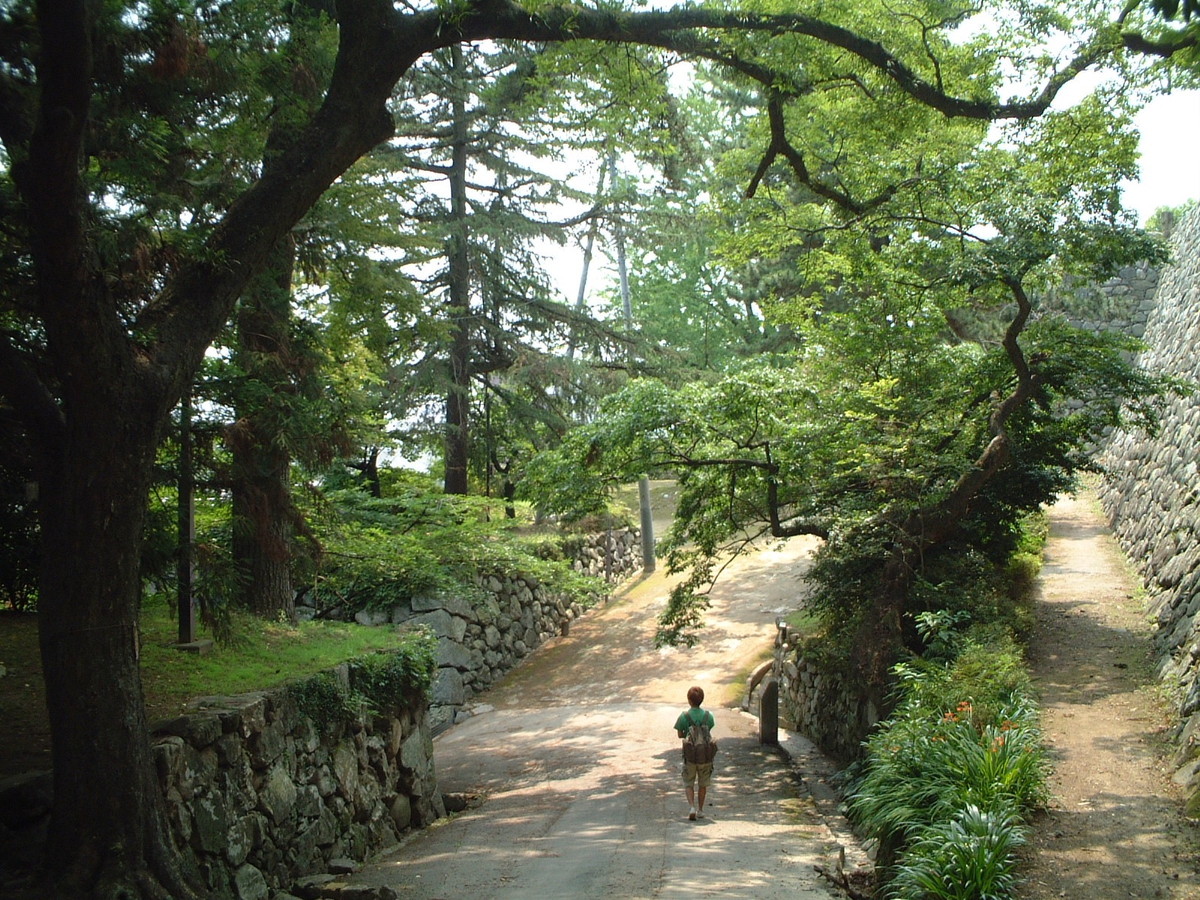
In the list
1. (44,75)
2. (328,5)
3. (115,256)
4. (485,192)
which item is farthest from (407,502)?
(44,75)

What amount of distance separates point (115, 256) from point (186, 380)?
108 cm

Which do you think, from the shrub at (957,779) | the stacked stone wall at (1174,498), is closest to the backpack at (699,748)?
the shrub at (957,779)

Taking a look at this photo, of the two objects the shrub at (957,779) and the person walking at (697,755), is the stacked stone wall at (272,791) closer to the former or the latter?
the person walking at (697,755)

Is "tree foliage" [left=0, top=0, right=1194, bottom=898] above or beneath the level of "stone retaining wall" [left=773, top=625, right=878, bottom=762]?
above

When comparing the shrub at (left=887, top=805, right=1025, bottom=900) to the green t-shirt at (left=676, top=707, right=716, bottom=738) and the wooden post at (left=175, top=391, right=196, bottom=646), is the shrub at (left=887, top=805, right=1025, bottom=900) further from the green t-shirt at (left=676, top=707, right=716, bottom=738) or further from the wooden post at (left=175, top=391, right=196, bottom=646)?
the wooden post at (left=175, top=391, right=196, bottom=646)

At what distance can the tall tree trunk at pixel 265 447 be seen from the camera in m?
8.83

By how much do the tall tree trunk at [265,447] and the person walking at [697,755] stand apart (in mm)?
4474

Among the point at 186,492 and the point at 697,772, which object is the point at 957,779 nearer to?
the point at 697,772

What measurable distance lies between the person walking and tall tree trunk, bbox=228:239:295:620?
14.7ft

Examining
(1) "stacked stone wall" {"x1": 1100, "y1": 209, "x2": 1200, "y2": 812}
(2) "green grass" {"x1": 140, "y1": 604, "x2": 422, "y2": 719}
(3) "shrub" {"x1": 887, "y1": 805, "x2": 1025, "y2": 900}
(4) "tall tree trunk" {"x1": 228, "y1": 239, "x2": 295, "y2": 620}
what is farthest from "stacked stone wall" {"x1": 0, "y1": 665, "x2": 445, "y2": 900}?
(1) "stacked stone wall" {"x1": 1100, "y1": 209, "x2": 1200, "y2": 812}

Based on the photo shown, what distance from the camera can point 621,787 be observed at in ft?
40.0

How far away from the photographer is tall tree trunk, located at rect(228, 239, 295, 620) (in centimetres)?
883

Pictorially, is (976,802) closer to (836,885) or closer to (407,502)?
(836,885)

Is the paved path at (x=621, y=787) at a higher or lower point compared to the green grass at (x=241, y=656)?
lower
